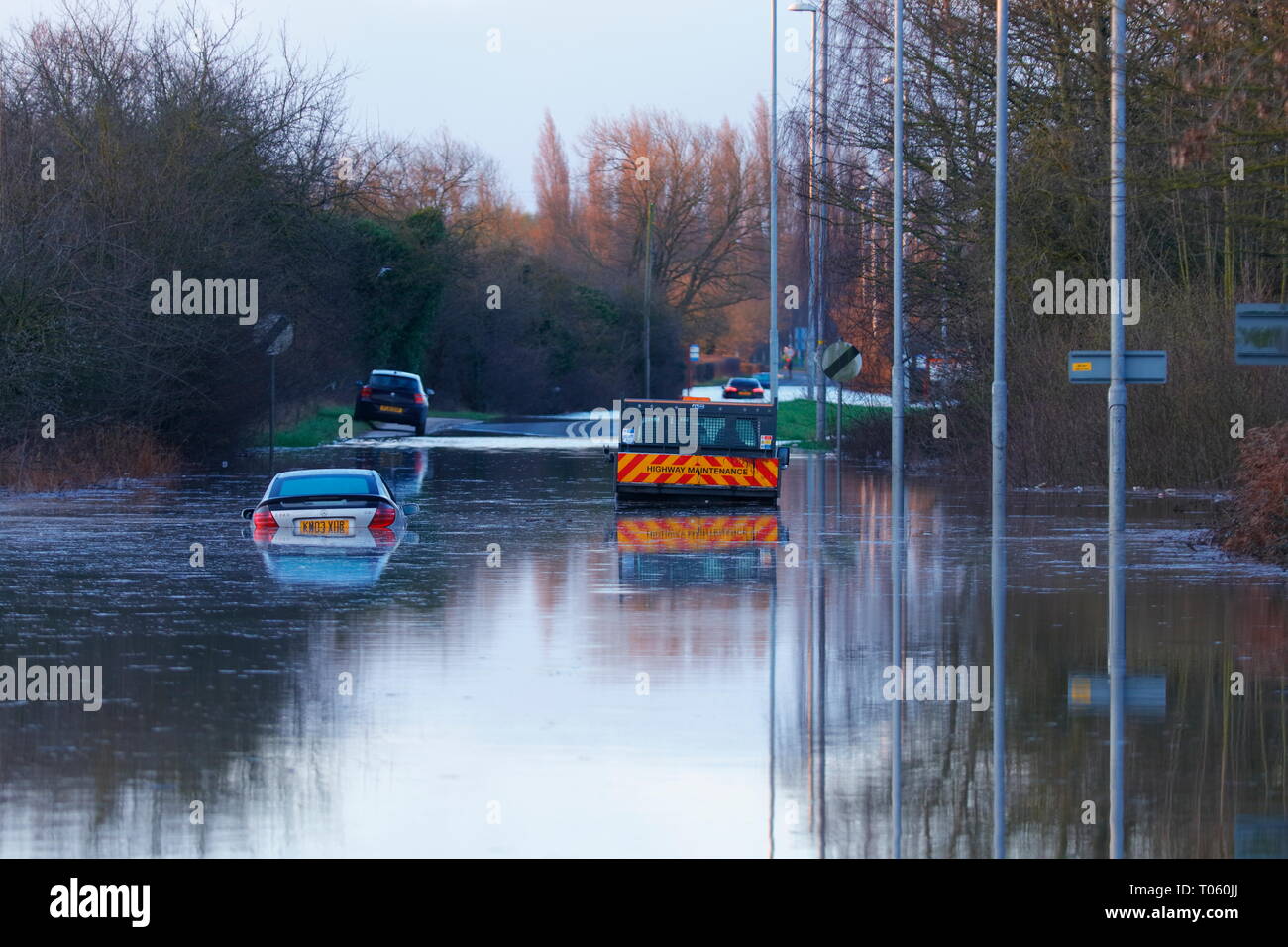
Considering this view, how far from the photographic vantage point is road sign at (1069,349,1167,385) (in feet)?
70.4

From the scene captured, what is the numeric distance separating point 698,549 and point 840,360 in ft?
45.5

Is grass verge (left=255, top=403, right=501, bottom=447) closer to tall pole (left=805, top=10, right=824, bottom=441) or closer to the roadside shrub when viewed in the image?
tall pole (left=805, top=10, right=824, bottom=441)

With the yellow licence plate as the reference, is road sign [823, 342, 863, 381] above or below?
above

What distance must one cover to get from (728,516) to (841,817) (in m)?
19.5

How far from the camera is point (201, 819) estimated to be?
8375 mm

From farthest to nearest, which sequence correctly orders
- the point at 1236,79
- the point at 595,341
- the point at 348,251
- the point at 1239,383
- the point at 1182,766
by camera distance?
the point at 595,341 < the point at 348,251 < the point at 1239,383 < the point at 1236,79 < the point at 1182,766

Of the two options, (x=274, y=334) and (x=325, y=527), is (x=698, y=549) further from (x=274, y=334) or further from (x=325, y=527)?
(x=274, y=334)

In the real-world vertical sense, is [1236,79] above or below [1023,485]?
above

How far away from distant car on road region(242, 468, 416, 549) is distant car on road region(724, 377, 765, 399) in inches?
2465

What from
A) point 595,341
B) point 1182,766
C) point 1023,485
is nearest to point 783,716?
point 1182,766

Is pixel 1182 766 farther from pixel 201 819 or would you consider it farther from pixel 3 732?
pixel 3 732

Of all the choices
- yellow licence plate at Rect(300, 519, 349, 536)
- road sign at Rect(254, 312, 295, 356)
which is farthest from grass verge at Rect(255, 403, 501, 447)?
yellow licence plate at Rect(300, 519, 349, 536)

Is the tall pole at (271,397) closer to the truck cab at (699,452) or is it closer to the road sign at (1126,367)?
the truck cab at (699,452)
